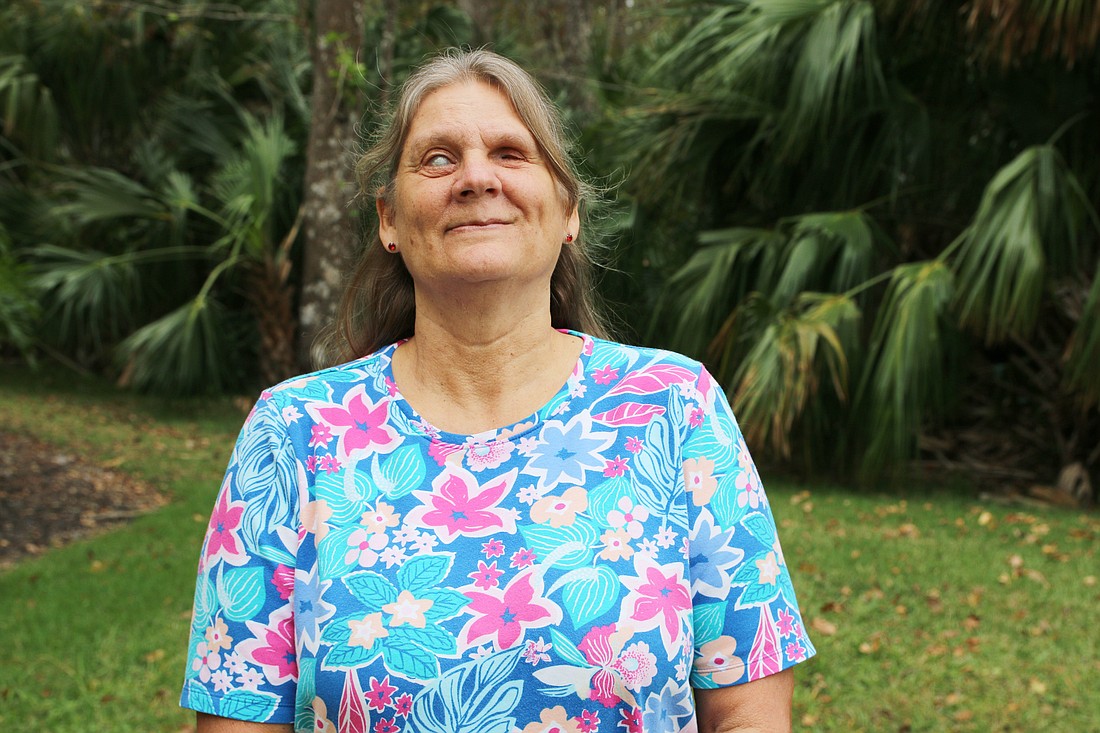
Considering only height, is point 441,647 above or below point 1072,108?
below

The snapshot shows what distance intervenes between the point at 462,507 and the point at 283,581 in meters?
0.28

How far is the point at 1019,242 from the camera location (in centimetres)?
603

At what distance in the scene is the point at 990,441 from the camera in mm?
8562

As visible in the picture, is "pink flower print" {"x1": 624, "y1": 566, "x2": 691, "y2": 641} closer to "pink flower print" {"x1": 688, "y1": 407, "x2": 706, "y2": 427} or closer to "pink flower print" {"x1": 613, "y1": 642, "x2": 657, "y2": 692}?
"pink flower print" {"x1": 613, "y1": 642, "x2": 657, "y2": 692}

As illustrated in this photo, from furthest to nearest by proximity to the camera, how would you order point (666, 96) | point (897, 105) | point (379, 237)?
point (666, 96)
point (897, 105)
point (379, 237)

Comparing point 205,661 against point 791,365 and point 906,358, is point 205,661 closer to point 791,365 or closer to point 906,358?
point 791,365

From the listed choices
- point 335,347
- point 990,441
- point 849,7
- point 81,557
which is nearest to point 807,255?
point 849,7

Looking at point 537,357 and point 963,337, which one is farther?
point 963,337

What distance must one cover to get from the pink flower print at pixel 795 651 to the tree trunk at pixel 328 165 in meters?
5.13

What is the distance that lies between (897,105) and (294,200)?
5195 mm

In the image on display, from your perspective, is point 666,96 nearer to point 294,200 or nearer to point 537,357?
point 294,200

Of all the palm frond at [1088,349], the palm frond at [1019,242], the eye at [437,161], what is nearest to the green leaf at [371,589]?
the eye at [437,161]

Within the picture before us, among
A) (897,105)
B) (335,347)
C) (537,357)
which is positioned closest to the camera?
(537,357)

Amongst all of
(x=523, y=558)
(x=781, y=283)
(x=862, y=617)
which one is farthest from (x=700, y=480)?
(x=781, y=283)
